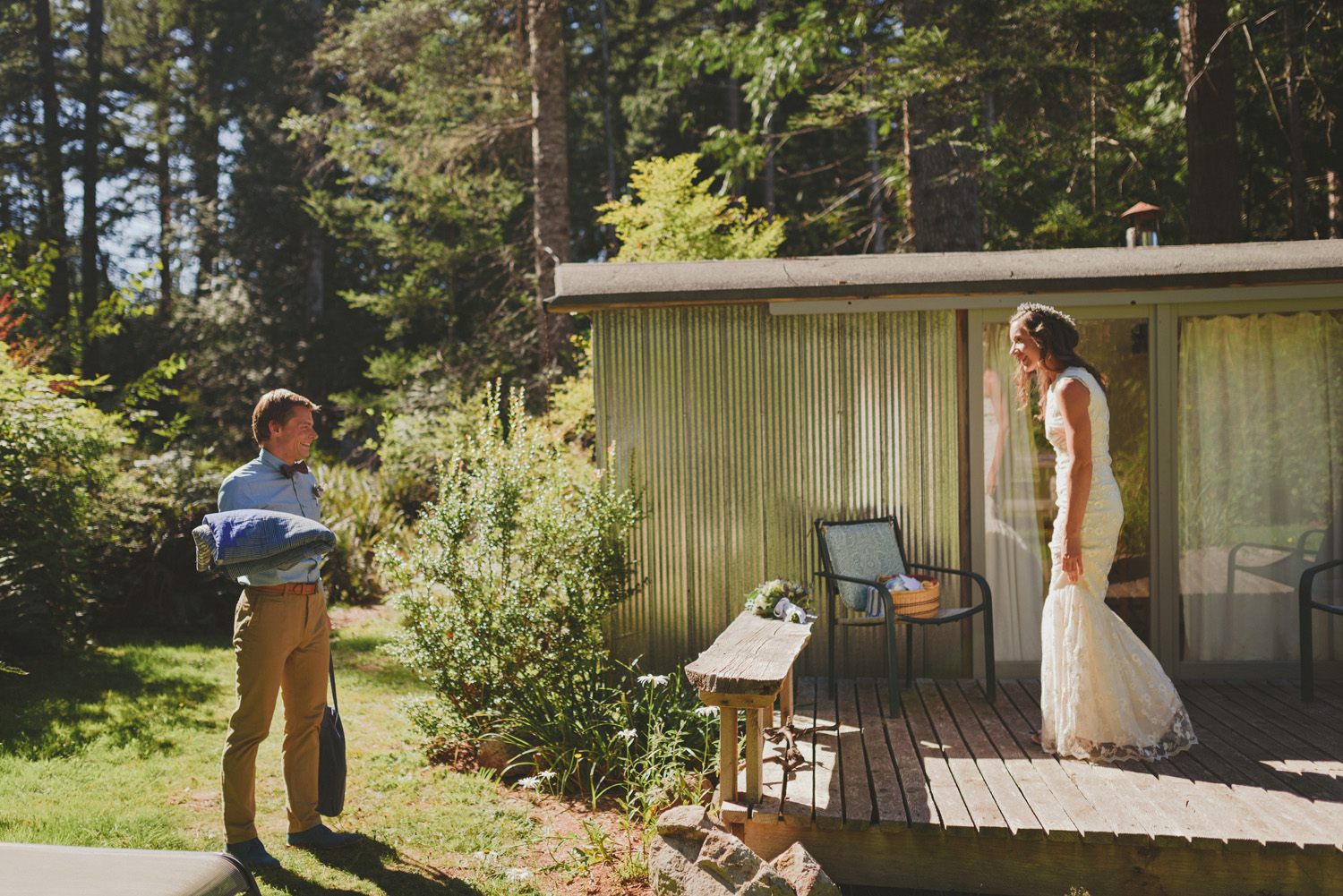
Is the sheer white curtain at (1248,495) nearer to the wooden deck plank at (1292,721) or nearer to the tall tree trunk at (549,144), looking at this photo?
the wooden deck plank at (1292,721)

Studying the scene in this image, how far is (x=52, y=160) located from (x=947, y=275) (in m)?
21.4

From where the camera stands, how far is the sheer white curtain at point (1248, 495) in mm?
5133

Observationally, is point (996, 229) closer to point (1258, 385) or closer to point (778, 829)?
point (1258, 385)

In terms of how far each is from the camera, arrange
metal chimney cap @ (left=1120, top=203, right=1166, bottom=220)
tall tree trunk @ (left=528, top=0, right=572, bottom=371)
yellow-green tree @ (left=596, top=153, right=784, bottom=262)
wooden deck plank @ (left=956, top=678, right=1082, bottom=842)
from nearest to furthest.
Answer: wooden deck plank @ (left=956, top=678, right=1082, bottom=842) → metal chimney cap @ (left=1120, top=203, right=1166, bottom=220) → yellow-green tree @ (left=596, top=153, right=784, bottom=262) → tall tree trunk @ (left=528, top=0, right=572, bottom=371)

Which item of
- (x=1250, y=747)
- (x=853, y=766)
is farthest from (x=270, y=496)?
(x=1250, y=747)

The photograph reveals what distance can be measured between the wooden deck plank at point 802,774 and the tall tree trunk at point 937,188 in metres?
6.46

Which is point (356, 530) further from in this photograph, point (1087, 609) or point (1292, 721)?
point (1292, 721)

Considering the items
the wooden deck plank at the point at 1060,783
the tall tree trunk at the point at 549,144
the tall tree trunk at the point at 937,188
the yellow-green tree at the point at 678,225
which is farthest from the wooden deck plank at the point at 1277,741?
the tall tree trunk at the point at 549,144

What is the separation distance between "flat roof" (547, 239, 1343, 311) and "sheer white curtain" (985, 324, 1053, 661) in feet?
1.47

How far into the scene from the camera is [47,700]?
5539mm

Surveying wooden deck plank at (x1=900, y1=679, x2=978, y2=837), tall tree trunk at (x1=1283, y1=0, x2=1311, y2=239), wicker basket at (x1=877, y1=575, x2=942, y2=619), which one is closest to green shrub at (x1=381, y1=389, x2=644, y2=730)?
wicker basket at (x1=877, y1=575, x2=942, y2=619)

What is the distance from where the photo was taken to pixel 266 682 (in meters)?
3.43

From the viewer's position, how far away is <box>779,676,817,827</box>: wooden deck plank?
343 centimetres

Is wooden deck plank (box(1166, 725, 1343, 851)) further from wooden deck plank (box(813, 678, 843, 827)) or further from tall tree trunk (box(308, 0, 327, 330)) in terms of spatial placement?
tall tree trunk (box(308, 0, 327, 330))
